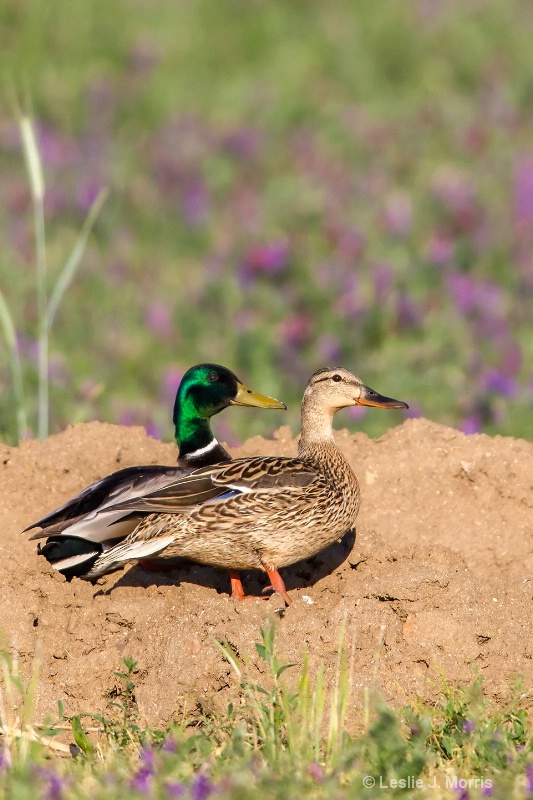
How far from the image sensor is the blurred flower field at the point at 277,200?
9.09 meters

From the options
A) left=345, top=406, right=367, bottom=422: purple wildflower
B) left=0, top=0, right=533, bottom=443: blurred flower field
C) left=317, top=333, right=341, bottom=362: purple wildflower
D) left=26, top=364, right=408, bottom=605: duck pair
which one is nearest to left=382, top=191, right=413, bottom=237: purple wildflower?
left=0, top=0, right=533, bottom=443: blurred flower field

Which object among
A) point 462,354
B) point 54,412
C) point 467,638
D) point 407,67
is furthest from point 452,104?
point 467,638

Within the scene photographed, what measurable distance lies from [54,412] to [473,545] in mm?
3414

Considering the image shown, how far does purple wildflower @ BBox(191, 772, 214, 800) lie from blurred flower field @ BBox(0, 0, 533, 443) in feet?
11.7

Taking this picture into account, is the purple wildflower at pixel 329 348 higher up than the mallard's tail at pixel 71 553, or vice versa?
the purple wildflower at pixel 329 348

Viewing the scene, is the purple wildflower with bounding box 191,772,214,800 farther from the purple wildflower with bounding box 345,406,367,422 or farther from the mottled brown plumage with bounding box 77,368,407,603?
the purple wildflower with bounding box 345,406,367,422

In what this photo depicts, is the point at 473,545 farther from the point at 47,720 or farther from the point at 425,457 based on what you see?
the point at 47,720

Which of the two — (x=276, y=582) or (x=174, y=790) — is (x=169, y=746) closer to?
(x=174, y=790)

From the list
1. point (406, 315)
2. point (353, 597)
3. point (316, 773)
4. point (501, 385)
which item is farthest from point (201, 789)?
point (406, 315)

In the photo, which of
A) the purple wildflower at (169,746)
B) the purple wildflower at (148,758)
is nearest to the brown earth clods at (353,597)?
the purple wildflower at (169,746)

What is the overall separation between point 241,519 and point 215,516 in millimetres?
97

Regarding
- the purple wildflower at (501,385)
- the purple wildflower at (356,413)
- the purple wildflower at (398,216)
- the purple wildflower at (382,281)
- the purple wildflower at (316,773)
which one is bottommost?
the purple wildflower at (316,773)

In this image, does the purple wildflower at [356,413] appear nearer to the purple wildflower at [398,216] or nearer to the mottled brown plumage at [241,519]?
the mottled brown plumage at [241,519]

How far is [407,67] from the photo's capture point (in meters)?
14.8
